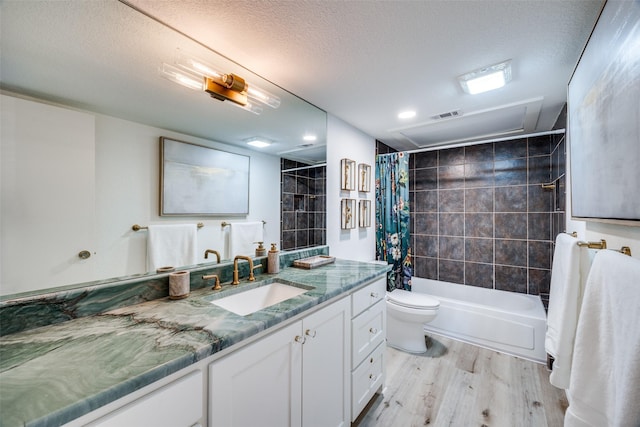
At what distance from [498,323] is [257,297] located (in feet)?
7.70

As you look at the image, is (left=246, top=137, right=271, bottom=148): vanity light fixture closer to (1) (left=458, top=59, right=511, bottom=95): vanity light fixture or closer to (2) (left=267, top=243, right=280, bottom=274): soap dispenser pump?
(2) (left=267, top=243, right=280, bottom=274): soap dispenser pump

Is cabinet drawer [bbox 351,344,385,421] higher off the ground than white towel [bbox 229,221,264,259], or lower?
lower

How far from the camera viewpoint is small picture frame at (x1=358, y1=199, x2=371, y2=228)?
281 cm

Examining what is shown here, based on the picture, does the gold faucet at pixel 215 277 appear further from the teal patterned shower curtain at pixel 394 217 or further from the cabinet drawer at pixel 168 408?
the teal patterned shower curtain at pixel 394 217

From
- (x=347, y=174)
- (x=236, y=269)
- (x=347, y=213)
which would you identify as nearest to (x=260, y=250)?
(x=236, y=269)

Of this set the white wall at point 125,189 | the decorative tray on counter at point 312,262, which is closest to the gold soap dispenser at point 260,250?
the decorative tray on counter at point 312,262

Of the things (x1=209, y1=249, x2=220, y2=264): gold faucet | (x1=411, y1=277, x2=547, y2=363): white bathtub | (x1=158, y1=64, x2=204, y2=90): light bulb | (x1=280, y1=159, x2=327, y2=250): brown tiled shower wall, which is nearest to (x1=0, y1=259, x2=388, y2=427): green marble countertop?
(x1=209, y1=249, x2=220, y2=264): gold faucet

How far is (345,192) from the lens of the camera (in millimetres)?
2592

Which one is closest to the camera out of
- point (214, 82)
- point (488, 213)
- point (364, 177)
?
point (214, 82)

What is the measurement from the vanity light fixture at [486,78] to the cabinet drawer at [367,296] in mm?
1464

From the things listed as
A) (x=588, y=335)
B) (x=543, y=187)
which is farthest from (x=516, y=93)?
(x=588, y=335)

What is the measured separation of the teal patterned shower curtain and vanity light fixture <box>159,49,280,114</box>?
1782 mm

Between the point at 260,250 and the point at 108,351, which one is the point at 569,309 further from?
the point at 108,351

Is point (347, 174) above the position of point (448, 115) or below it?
below
